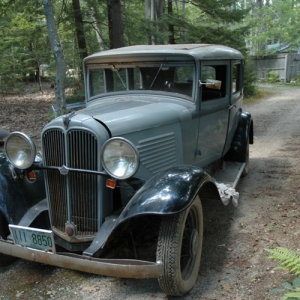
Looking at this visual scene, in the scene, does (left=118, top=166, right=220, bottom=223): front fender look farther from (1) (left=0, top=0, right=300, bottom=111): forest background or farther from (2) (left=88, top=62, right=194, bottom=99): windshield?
(1) (left=0, top=0, right=300, bottom=111): forest background

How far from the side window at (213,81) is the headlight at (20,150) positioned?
1.85m

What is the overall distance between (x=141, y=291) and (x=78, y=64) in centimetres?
1060

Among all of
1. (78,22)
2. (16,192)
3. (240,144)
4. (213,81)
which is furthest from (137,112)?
(78,22)

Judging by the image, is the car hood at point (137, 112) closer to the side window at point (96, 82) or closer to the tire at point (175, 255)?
the side window at point (96, 82)

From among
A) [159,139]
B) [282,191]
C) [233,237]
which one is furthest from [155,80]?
[282,191]

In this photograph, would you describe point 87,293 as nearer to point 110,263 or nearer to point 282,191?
point 110,263

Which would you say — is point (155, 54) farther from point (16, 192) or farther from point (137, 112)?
point (16, 192)

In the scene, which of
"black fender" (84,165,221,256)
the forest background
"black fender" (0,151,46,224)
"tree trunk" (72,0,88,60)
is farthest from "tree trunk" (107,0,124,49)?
"black fender" (84,165,221,256)

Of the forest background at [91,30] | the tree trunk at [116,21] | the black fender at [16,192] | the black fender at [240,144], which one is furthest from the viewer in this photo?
the forest background at [91,30]

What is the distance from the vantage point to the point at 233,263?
3.29 meters

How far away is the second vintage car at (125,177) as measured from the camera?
104 inches

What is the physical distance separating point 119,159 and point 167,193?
0.45 meters

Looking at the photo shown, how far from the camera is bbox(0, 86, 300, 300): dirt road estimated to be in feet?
9.53

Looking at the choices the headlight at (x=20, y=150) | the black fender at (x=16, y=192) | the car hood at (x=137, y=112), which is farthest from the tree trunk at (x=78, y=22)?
the headlight at (x=20, y=150)
